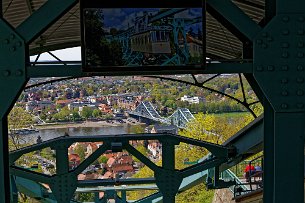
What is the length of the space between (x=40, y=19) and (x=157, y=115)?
57836mm

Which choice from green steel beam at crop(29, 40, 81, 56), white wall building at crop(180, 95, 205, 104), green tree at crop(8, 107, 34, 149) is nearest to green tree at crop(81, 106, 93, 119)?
green tree at crop(8, 107, 34, 149)

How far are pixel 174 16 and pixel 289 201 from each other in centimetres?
186

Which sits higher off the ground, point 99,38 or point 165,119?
point 99,38

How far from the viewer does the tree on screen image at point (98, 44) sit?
13.0ft

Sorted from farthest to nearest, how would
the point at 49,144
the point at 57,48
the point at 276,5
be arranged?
the point at 57,48, the point at 49,144, the point at 276,5

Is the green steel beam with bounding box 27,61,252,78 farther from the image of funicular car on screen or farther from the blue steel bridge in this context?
the blue steel bridge

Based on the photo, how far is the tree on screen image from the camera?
3957 millimetres

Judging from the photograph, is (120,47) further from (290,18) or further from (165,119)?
(165,119)

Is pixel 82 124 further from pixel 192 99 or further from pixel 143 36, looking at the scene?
pixel 143 36

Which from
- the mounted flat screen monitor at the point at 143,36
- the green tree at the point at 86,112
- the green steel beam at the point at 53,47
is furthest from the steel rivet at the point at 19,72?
the green tree at the point at 86,112

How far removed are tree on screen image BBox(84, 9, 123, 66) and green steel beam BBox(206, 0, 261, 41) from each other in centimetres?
88

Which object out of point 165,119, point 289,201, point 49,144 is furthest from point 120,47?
point 165,119

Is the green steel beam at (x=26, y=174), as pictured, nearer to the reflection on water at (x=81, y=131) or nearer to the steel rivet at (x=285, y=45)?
the steel rivet at (x=285, y=45)

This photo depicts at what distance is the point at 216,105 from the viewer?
6225cm
